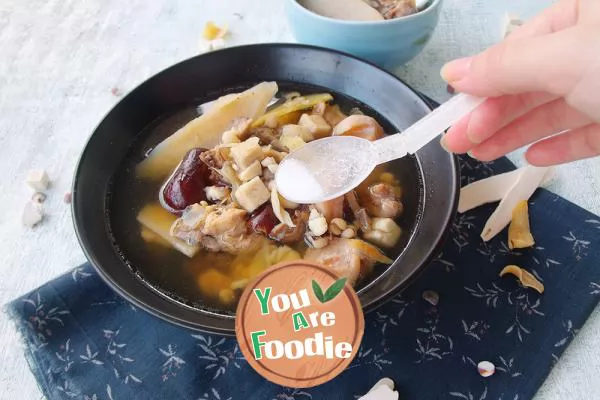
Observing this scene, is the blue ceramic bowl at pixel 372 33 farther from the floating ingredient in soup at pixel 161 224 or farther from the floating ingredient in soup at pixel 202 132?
the floating ingredient in soup at pixel 161 224

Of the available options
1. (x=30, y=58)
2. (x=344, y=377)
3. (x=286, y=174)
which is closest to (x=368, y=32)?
(x=286, y=174)

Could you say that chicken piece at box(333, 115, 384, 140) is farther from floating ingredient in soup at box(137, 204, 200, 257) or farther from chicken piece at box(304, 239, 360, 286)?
floating ingredient in soup at box(137, 204, 200, 257)

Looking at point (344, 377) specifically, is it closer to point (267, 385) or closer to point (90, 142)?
point (267, 385)

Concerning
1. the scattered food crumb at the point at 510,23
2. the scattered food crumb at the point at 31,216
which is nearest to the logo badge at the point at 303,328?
the scattered food crumb at the point at 31,216

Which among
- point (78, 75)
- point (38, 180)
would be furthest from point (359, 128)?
point (78, 75)

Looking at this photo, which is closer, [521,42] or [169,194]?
[521,42]
